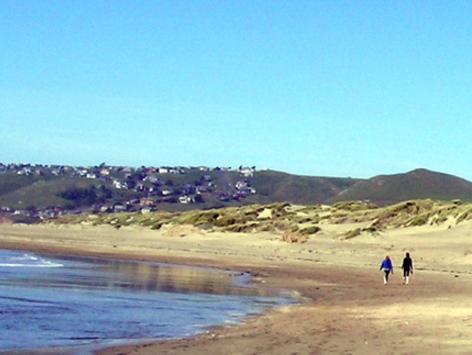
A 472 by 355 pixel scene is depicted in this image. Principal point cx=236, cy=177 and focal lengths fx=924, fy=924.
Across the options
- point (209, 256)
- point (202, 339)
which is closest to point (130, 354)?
point (202, 339)

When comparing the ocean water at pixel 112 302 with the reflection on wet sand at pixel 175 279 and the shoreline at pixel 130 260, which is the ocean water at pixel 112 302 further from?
the shoreline at pixel 130 260

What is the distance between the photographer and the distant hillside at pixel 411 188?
426ft

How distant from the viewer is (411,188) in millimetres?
136875

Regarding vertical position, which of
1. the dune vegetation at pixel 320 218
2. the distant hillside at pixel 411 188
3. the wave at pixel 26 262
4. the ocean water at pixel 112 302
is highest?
the distant hillside at pixel 411 188

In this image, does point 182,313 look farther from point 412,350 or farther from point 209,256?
point 209,256

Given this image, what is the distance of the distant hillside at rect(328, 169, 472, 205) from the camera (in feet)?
426

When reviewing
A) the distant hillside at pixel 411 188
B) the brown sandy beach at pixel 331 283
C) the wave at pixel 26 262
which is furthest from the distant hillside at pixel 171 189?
the wave at pixel 26 262

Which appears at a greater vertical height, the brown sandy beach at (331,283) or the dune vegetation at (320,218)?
the dune vegetation at (320,218)

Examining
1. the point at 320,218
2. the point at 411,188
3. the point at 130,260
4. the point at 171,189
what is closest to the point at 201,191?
the point at 171,189

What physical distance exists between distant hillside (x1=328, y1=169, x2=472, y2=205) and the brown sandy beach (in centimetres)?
6364

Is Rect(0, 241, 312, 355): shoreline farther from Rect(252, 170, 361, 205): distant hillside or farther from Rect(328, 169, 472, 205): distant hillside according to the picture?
Rect(252, 170, 361, 205): distant hillside

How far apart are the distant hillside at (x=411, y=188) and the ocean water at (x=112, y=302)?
299 feet

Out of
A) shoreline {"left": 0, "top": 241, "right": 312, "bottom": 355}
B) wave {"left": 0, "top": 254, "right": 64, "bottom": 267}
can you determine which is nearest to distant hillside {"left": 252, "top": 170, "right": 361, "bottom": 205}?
shoreline {"left": 0, "top": 241, "right": 312, "bottom": 355}

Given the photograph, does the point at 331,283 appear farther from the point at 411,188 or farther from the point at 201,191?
the point at 201,191
